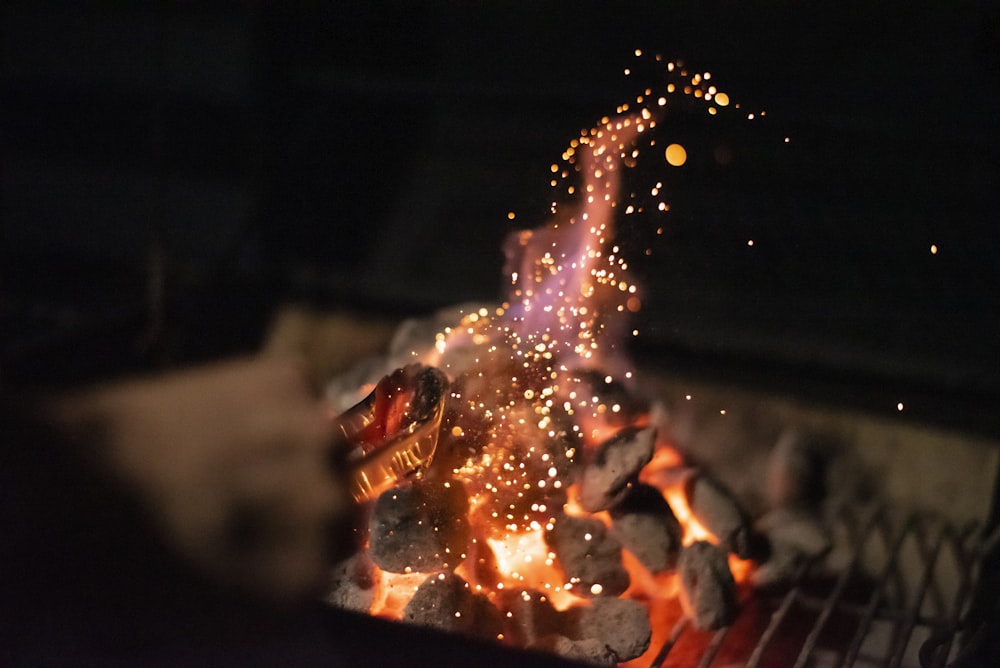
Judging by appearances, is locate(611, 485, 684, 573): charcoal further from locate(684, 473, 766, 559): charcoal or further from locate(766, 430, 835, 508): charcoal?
locate(766, 430, 835, 508): charcoal

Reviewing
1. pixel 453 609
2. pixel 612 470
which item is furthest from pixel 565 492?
pixel 453 609

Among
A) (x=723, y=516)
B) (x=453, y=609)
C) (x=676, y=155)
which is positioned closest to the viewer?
(x=453, y=609)

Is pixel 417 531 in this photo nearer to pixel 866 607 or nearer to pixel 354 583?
pixel 354 583

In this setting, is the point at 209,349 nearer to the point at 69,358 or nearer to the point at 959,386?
the point at 69,358

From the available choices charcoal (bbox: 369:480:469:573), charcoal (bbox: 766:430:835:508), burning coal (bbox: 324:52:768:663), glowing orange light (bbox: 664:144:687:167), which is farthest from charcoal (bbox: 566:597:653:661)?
glowing orange light (bbox: 664:144:687:167)

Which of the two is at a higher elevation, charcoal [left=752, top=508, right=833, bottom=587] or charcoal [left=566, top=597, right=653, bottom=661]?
charcoal [left=752, top=508, right=833, bottom=587]

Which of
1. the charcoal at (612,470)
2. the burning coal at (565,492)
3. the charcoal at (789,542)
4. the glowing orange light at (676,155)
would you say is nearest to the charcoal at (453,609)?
the burning coal at (565,492)

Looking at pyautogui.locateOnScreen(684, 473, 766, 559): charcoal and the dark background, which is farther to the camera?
the dark background

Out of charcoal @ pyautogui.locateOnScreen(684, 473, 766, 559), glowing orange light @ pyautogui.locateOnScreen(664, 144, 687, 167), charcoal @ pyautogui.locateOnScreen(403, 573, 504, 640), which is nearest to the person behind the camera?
charcoal @ pyautogui.locateOnScreen(403, 573, 504, 640)
